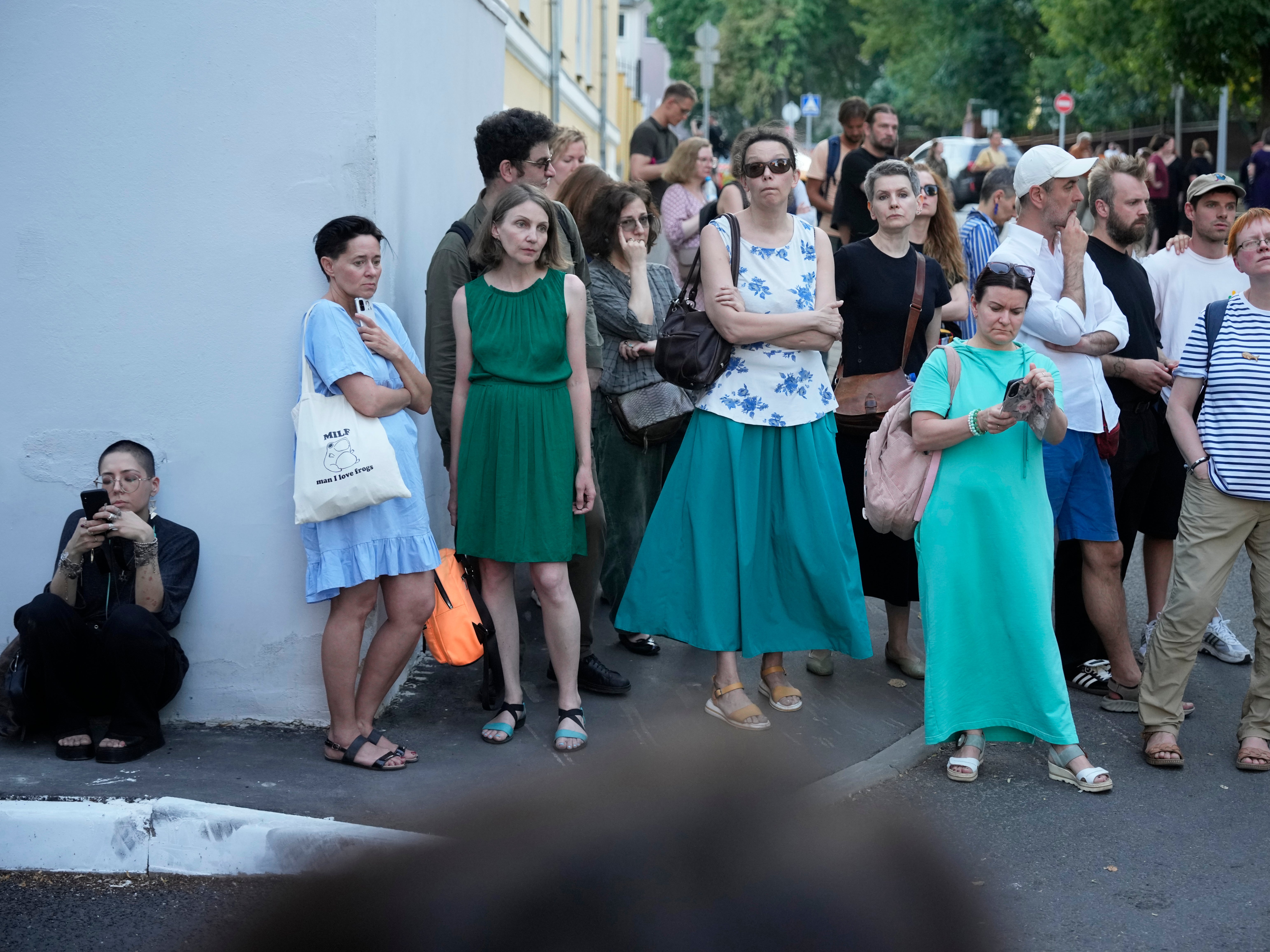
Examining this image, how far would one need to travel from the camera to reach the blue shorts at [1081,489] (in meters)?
5.50

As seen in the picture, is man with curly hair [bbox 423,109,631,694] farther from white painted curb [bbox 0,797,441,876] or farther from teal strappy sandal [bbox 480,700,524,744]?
white painted curb [bbox 0,797,441,876]

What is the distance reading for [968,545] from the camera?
478 centimetres

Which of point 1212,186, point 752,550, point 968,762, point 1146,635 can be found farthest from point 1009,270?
point 1146,635

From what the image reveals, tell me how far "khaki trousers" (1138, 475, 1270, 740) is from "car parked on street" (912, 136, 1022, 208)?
16.0m

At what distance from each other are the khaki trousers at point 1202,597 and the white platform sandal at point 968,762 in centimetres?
72

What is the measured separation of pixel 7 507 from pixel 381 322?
1664 millimetres

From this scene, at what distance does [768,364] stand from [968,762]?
1.68 m

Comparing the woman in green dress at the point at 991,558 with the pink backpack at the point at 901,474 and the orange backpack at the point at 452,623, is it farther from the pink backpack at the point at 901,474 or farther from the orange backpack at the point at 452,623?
the orange backpack at the point at 452,623

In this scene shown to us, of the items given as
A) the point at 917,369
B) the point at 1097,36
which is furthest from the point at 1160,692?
the point at 1097,36

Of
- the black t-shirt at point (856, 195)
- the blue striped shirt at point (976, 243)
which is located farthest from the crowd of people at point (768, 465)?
the black t-shirt at point (856, 195)

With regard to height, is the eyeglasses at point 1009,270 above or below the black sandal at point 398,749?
above

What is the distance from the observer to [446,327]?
5152 millimetres

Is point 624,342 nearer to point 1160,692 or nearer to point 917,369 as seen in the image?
point 917,369

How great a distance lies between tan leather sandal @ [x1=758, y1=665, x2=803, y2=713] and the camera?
17.4 ft
